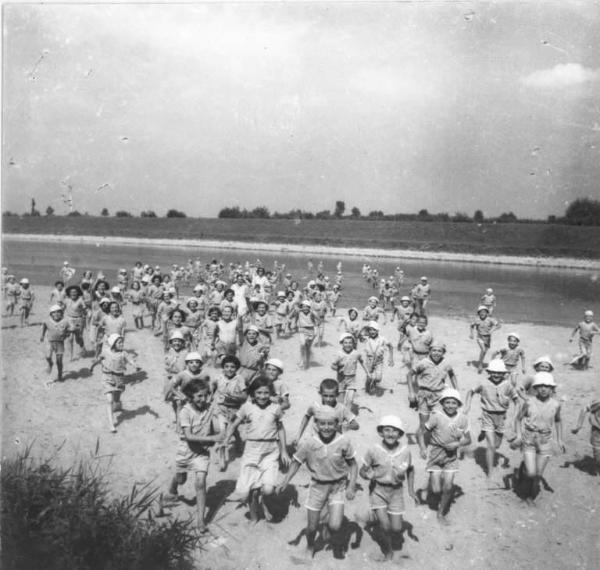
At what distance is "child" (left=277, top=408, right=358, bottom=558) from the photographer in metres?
5.36

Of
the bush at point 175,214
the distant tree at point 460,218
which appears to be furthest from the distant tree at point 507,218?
the bush at point 175,214

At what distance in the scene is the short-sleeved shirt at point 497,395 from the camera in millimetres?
7023

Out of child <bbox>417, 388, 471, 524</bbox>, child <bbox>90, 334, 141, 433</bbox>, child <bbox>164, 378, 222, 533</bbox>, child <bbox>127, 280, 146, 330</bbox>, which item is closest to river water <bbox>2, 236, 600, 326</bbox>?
child <bbox>127, 280, 146, 330</bbox>

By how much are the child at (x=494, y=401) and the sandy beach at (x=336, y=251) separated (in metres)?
47.2

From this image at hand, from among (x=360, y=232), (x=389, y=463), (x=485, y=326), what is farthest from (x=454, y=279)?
(x=389, y=463)

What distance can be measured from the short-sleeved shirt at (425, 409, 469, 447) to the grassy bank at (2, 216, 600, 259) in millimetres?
50187

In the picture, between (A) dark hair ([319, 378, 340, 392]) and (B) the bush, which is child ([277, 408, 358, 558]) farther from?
(B) the bush

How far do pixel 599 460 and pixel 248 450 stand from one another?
4792 millimetres

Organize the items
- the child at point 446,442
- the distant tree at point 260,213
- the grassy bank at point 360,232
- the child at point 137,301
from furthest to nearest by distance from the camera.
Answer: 1. the distant tree at point 260,213
2. the grassy bank at point 360,232
3. the child at point 137,301
4. the child at point 446,442

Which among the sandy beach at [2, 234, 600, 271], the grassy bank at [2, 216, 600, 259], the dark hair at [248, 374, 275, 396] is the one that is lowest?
the dark hair at [248, 374, 275, 396]

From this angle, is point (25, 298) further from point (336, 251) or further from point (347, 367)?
point (336, 251)

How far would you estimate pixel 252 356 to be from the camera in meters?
8.29

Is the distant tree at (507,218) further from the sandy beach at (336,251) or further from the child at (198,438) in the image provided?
the child at (198,438)

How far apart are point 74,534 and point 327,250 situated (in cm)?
5591
